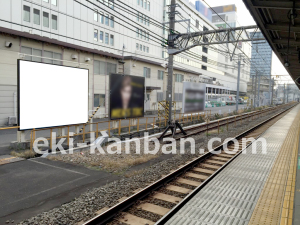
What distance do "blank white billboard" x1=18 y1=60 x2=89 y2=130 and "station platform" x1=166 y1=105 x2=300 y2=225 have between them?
327 inches

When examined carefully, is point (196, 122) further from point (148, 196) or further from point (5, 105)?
point (148, 196)

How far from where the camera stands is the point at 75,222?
212 inches

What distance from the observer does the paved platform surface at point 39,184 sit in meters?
6.19

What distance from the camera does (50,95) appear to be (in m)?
12.2

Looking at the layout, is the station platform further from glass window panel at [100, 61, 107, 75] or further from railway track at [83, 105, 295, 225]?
glass window panel at [100, 61, 107, 75]

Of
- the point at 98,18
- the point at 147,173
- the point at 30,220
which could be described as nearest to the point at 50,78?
the point at 147,173

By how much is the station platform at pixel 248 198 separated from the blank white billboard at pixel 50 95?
8.30 m

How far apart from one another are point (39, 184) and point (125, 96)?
28.4 feet

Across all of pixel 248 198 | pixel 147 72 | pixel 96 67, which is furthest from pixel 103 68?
pixel 248 198

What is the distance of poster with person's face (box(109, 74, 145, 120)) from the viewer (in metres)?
14.8

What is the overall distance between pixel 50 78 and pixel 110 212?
8.60 meters

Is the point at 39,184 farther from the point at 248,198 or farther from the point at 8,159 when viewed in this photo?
the point at 248,198

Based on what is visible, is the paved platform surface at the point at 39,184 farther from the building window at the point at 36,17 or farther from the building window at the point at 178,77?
the building window at the point at 178,77

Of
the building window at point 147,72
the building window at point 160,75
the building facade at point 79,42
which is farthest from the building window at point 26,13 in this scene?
the building window at point 160,75
